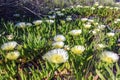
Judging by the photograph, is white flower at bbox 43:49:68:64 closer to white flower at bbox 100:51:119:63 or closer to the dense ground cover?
the dense ground cover

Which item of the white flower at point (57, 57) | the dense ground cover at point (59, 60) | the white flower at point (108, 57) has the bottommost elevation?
the dense ground cover at point (59, 60)

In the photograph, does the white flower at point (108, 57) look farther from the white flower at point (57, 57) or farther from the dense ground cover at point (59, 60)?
the white flower at point (57, 57)

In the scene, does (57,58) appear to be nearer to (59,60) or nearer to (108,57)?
(59,60)

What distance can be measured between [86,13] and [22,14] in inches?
45.0

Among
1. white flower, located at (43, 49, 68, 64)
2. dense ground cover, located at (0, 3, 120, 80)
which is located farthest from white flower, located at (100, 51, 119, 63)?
white flower, located at (43, 49, 68, 64)

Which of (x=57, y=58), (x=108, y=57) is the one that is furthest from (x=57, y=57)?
(x=108, y=57)

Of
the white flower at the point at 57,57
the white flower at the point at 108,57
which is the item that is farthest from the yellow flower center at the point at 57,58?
the white flower at the point at 108,57

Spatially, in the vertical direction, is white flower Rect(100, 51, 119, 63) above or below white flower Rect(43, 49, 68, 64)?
below

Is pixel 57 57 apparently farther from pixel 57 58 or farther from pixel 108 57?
pixel 108 57

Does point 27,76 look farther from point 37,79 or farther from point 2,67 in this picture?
point 2,67

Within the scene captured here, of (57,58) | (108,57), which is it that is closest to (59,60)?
(57,58)

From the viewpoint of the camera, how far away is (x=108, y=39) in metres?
2.59

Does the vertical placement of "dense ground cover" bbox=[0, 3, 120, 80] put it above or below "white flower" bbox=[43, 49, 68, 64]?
below

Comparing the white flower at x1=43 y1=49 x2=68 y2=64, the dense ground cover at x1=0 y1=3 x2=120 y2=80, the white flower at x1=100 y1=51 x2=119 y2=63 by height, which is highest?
the white flower at x1=43 y1=49 x2=68 y2=64
